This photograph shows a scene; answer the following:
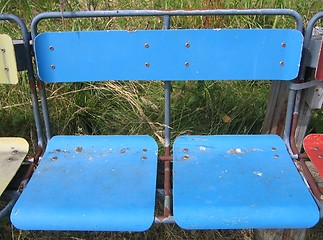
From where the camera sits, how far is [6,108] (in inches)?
100

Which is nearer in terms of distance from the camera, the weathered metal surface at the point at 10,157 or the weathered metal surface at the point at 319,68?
the weathered metal surface at the point at 10,157

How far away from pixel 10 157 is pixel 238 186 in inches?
37.0

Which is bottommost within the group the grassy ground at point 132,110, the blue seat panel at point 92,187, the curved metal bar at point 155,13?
the grassy ground at point 132,110

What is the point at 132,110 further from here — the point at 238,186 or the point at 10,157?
the point at 238,186

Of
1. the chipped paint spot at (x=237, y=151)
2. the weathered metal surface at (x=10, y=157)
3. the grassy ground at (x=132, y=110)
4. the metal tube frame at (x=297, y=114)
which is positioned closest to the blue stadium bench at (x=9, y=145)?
the weathered metal surface at (x=10, y=157)

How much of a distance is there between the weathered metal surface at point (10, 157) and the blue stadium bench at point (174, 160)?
89mm

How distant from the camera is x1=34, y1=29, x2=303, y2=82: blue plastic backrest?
179 centimetres

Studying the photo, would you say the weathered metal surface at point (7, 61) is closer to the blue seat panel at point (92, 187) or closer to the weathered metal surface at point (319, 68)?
the blue seat panel at point (92, 187)

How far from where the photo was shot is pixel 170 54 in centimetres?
183

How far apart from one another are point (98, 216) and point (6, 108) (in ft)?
4.47

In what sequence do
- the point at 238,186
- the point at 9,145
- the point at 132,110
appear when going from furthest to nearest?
the point at 132,110 → the point at 9,145 → the point at 238,186

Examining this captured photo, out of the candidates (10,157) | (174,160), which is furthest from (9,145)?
(174,160)

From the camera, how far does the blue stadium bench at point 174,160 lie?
1451 millimetres

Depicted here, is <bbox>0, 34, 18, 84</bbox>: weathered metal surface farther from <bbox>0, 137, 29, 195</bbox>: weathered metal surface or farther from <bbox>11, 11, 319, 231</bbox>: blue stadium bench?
<bbox>0, 137, 29, 195</bbox>: weathered metal surface
